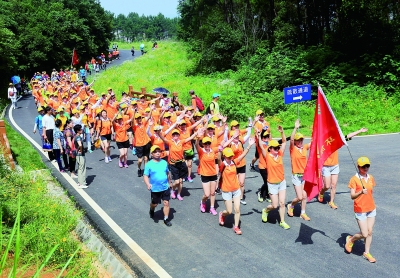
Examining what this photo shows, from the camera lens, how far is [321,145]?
7062 millimetres

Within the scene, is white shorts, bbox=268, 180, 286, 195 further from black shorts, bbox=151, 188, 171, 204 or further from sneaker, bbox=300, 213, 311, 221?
black shorts, bbox=151, 188, 171, 204

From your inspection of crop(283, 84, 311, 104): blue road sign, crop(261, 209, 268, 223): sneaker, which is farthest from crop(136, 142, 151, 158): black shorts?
crop(261, 209, 268, 223): sneaker

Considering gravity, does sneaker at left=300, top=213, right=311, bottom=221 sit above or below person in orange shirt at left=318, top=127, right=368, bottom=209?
below

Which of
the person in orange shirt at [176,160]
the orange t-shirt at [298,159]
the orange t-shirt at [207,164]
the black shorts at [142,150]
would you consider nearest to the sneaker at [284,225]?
the orange t-shirt at [298,159]

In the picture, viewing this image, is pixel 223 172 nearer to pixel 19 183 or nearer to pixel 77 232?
pixel 77 232

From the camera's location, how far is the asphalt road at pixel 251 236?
6273mm

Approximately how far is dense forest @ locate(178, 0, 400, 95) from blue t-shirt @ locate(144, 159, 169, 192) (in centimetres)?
1589

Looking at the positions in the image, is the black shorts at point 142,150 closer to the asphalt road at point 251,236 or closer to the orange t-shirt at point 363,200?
the asphalt road at point 251,236

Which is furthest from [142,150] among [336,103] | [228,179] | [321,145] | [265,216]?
[336,103]

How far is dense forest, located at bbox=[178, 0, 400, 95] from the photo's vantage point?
21688 millimetres

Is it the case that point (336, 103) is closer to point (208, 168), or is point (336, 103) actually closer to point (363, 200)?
point (208, 168)

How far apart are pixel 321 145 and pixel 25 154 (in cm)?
1050

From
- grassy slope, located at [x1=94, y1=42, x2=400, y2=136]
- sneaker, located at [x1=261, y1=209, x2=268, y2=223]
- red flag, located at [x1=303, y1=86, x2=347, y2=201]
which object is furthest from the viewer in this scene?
grassy slope, located at [x1=94, y1=42, x2=400, y2=136]

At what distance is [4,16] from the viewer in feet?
127
